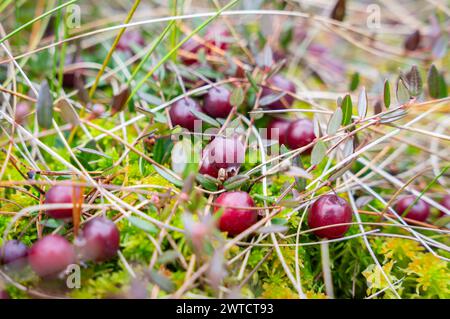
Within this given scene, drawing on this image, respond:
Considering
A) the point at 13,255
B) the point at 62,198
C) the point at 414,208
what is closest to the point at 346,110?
the point at 414,208

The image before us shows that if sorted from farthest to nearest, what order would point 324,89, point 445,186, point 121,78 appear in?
point 324,89 → point 121,78 → point 445,186

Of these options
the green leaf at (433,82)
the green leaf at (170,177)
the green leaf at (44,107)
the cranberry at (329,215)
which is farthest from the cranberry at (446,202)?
the green leaf at (44,107)

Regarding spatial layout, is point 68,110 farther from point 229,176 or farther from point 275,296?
point 275,296

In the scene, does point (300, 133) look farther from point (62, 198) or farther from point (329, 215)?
point (62, 198)

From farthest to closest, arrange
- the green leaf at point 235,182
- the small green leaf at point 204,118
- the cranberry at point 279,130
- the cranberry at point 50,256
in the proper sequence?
1. the cranberry at point 279,130
2. the small green leaf at point 204,118
3. the green leaf at point 235,182
4. the cranberry at point 50,256

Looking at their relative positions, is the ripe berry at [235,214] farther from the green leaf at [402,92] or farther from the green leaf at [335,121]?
the green leaf at [402,92]

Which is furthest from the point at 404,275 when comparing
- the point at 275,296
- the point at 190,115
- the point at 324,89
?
the point at 324,89

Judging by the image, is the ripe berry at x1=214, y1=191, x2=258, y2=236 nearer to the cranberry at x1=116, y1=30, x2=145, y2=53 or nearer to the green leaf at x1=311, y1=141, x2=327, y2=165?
the green leaf at x1=311, y1=141, x2=327, y2=165
